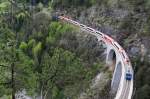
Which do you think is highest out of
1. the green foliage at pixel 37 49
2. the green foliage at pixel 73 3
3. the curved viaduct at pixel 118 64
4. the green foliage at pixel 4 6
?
the green foliage at pixel 73 3

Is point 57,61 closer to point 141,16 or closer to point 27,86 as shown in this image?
point 27,86

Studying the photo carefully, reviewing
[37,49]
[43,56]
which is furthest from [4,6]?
[43,56]

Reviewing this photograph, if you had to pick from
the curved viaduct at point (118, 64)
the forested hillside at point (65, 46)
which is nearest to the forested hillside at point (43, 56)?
the forested hillside at point (65, 46)

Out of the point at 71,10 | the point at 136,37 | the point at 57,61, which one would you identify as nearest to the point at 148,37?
the point at 136,37

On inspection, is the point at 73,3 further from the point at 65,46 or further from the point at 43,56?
the point at 43,56

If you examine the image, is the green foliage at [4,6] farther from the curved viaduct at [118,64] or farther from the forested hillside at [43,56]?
Answer: the curved viaduct at [118,64]

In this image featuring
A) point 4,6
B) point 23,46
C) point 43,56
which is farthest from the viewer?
point 4,6
